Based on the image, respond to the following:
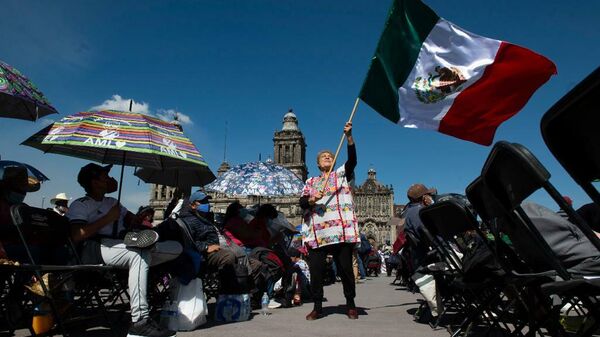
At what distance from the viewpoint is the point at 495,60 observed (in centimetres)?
457

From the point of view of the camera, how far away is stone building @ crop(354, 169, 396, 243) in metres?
65.8

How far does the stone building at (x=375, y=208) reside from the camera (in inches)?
2591

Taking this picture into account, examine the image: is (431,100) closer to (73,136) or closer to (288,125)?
(73,136)

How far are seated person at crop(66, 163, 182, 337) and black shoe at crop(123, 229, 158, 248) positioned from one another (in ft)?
0.08

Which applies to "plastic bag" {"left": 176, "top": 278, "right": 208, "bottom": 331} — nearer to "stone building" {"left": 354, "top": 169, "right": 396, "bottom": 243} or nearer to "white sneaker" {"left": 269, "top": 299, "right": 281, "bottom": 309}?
"white sneaker" {"left": 269, "top": 299, "right": 281, "bottom": 309}

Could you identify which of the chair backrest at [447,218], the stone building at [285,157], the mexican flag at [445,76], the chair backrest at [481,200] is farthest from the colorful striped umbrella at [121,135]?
the stone building at [285,157]

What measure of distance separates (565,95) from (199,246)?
423cm

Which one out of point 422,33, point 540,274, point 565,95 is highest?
point 422,33

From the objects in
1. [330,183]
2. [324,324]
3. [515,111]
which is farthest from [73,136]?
[515,111]

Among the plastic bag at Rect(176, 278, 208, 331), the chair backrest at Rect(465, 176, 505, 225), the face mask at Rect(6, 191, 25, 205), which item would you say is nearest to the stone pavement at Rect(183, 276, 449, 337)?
the plastic bag at Rect(176, 278, 208, 331)

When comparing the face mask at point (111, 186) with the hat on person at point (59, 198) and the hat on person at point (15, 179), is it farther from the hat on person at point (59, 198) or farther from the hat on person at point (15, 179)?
the hat on person at point (59, 198)

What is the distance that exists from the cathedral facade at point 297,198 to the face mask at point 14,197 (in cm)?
5751

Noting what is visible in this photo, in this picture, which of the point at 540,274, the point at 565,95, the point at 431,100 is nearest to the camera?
the point at 565,95

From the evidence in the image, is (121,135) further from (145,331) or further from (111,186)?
(145,331)
